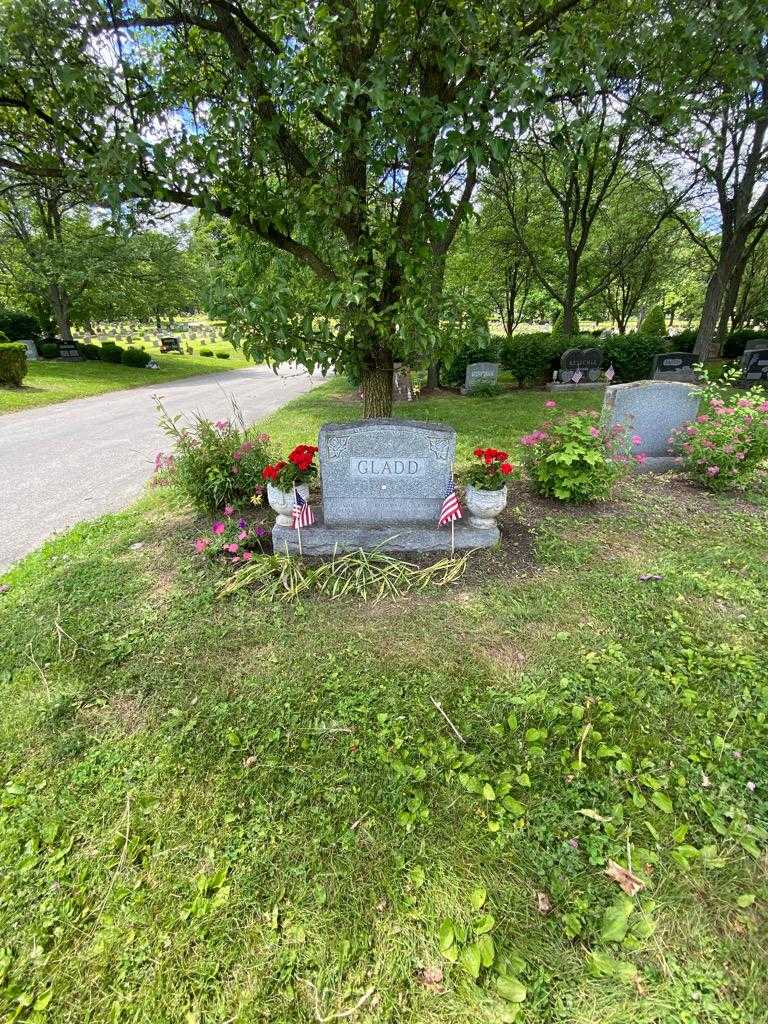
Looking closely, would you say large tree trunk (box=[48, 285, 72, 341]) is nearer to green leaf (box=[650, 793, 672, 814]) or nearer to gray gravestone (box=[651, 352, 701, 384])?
gray gravestone (box=[651, 352, 701, 384])

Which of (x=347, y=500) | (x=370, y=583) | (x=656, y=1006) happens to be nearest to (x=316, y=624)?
(x=370, y=583)

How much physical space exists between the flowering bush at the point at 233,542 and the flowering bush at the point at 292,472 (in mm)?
477

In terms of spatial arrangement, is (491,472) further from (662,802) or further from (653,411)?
(653,411)

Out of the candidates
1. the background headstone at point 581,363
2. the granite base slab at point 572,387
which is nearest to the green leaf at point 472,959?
the granite base slab at point 572,387

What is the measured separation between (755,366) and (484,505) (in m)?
12.3

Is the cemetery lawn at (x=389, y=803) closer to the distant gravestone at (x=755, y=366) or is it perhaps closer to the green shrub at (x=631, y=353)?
the green shrub at (x=631, y=353)

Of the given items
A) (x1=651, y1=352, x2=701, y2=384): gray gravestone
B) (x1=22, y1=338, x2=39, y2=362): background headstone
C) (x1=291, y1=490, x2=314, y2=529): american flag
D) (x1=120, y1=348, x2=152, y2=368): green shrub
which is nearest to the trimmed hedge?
(x1=22, y1=338, x2=39, y2=362): background headstone

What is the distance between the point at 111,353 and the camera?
66.0 feet

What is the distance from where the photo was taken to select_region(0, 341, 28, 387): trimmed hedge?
1202cm

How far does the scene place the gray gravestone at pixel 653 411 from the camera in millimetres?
4984

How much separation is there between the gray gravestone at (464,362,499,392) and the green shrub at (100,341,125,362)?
17.3 m

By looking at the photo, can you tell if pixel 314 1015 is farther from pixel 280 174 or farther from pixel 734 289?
pixel 734 289

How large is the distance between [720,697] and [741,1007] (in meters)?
1.33

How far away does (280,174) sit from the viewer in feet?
10.6
